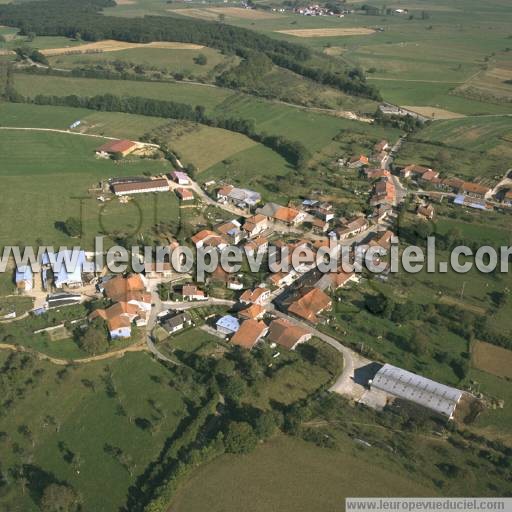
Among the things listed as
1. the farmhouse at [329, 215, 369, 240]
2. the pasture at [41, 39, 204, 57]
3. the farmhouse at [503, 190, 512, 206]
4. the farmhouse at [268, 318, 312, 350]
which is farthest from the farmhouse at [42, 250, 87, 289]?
the pasture at [41, 39, 204, 57]

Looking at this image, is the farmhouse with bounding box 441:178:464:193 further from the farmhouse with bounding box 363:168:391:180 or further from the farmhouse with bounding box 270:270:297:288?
the farmhouse with bounding box 270:270:297:288

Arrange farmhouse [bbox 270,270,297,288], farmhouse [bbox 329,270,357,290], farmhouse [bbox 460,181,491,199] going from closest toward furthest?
farmhouse [bbox 329,270,357,290]
farmhouse [bbox 270,270,297,288]
farmhouse [bbox 460,181,491,199]

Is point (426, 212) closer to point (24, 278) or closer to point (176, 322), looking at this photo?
point (176, 322)

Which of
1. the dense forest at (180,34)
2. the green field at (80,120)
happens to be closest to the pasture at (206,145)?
the green field at (80,120)

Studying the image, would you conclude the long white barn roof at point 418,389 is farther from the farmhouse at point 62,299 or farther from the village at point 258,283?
the farmhouse at point 62,299

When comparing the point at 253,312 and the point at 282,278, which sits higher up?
the point at 282,278

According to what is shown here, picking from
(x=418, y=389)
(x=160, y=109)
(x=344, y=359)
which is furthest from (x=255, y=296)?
(x=160, y=109)

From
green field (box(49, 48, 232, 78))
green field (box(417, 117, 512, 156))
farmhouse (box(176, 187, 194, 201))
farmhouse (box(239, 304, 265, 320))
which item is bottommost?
farmhouse (box(239, 304, 265, 320))

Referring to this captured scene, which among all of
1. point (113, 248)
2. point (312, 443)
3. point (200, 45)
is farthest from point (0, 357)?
point (200, 45)
